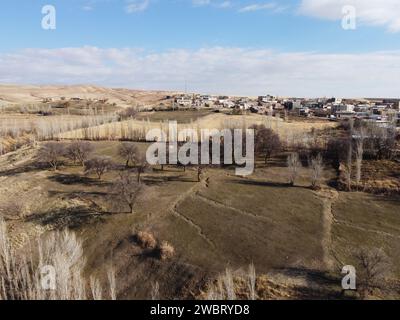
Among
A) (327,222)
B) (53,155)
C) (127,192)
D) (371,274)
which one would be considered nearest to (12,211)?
(127,192)

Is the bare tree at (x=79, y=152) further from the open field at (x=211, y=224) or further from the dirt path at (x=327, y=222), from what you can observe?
the dirt path at (x=327, y=222)

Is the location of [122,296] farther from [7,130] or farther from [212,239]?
[7,130]

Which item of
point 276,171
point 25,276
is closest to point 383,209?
point 276,171

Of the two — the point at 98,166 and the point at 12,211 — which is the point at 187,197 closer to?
the point at 98,166

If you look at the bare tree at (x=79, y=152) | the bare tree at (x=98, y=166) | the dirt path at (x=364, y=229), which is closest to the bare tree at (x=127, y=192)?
the bare tree at (x=98, y=166)

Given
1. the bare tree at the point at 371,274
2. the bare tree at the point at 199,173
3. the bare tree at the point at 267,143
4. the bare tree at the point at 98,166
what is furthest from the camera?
the bare tree at the point at 267,143

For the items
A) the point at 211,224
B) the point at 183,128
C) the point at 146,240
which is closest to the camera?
the point at 146,240
